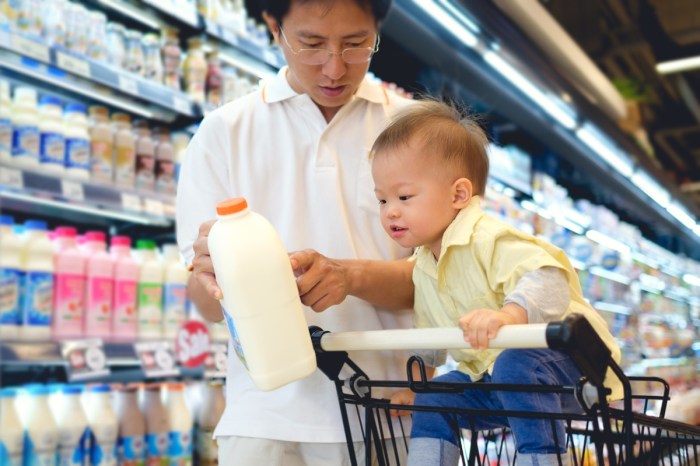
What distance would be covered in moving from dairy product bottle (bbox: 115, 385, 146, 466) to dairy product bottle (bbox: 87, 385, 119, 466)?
47 millimetres

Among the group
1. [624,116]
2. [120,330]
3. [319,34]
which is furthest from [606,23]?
[319,34]

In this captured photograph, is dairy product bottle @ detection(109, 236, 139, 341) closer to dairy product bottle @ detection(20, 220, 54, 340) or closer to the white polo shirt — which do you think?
dairy product bottle @ detection(20, 220, 54, 340)

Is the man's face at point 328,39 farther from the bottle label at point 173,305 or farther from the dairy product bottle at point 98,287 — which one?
the bottle label at point 173,305

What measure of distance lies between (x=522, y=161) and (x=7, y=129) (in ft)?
12.5

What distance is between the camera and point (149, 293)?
2.55 metres

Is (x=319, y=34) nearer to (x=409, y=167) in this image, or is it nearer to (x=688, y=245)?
(x=409, y=167)

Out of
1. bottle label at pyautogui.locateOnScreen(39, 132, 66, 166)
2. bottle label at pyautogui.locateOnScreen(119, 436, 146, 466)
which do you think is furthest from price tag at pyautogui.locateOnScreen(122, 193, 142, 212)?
bottle label at pyautogui.locateOnScreen(119, 436, 146, 466)

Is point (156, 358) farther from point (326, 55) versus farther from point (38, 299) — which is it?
point (326, 55)

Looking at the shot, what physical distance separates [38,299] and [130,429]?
1.58 ft

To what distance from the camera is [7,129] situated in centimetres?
226

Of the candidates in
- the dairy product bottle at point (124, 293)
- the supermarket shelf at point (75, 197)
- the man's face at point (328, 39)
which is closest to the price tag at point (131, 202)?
the supermarket shelf at point (75, 197)

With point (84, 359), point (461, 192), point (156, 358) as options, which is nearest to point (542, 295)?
point (461, 192)

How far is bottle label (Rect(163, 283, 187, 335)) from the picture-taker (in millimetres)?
2578

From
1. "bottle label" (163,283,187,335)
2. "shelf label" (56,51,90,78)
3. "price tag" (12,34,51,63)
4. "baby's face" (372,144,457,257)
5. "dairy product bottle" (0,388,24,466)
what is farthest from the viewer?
"bottle label" (163,283,187,335)
